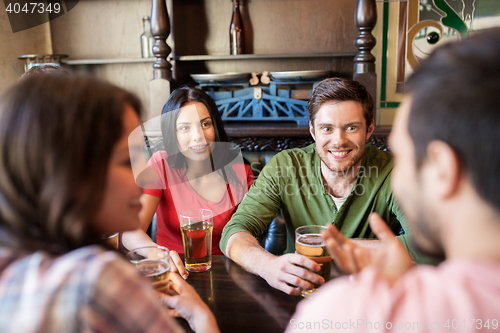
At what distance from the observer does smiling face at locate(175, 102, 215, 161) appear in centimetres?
185

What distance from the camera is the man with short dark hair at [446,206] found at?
1.49 feet

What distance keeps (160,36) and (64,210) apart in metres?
2.09

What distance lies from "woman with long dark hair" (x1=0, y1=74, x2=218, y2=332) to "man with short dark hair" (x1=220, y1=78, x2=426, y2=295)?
0.99m

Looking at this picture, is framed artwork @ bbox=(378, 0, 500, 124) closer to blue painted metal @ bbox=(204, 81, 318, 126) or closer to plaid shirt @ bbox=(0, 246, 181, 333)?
blue painted metal @ bbox=(204, 81, 318, 126)

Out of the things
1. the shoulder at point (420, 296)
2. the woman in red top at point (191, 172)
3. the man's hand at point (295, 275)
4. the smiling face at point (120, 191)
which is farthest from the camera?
the woman in red top at point (191, 172)

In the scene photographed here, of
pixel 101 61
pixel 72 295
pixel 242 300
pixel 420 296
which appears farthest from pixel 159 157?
pixel 420 296

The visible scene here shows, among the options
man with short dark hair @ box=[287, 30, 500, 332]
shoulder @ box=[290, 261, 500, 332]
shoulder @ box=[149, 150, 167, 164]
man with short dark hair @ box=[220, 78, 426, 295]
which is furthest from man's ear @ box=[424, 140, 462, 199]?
shoulder @ box=[149, 150, 167, 164]

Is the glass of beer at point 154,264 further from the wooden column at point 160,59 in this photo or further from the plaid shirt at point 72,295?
the wooden column at point 160,59

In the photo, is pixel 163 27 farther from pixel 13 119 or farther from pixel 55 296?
pixel 55 296

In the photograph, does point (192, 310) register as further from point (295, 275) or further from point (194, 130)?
point (194, 130)

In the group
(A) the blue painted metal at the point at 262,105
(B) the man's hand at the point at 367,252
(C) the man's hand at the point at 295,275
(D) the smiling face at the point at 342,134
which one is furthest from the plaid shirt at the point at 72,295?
(A) the blue painted metal at the point at 262,105

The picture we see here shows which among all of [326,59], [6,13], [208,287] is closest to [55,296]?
A: [208,287]

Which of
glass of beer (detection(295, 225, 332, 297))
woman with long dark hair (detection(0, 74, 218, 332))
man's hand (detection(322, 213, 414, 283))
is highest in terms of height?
woman with long dark hair (detection(0, 74, 218, 332))

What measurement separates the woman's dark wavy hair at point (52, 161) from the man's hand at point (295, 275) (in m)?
0.59
